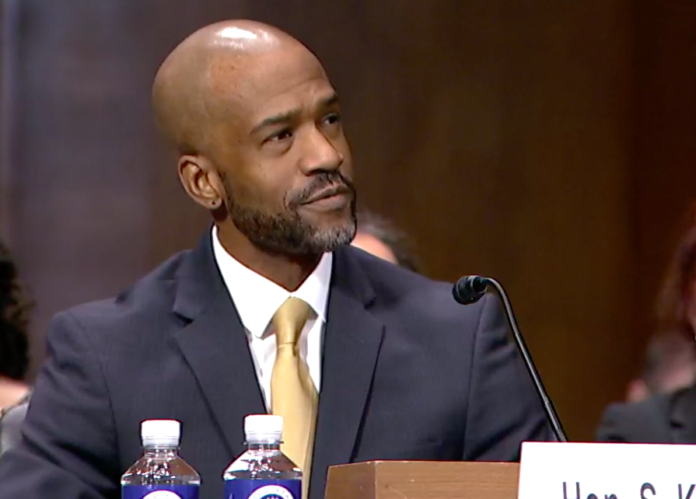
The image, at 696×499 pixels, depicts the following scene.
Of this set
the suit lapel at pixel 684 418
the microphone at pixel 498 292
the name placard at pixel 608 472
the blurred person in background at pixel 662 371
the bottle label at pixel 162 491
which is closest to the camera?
the name placard at pixel 608 472

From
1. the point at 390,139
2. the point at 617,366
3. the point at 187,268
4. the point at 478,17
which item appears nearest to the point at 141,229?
the point at 390,139

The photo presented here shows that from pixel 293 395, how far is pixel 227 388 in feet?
0.37

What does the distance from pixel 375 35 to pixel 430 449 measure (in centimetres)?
241

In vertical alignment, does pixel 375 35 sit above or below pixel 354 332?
above

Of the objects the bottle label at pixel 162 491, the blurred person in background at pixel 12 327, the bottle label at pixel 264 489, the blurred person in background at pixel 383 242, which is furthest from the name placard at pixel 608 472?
the blurred person in background at pixel 12 327

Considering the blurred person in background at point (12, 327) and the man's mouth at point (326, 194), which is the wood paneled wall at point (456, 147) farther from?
the man's mouth at point (326, 194)

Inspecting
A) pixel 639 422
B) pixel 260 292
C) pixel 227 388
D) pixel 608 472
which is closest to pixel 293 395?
pixel 227 388

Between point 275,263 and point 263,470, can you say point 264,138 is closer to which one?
point 275,263

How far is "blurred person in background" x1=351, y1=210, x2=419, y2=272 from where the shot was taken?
311 cm

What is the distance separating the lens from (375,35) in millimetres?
4359

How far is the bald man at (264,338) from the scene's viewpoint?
2.13 meters

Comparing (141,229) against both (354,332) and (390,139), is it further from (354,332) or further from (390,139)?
(354,332)

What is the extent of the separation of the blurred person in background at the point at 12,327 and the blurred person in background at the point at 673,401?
127 centimetres

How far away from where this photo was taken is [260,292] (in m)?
2.27
